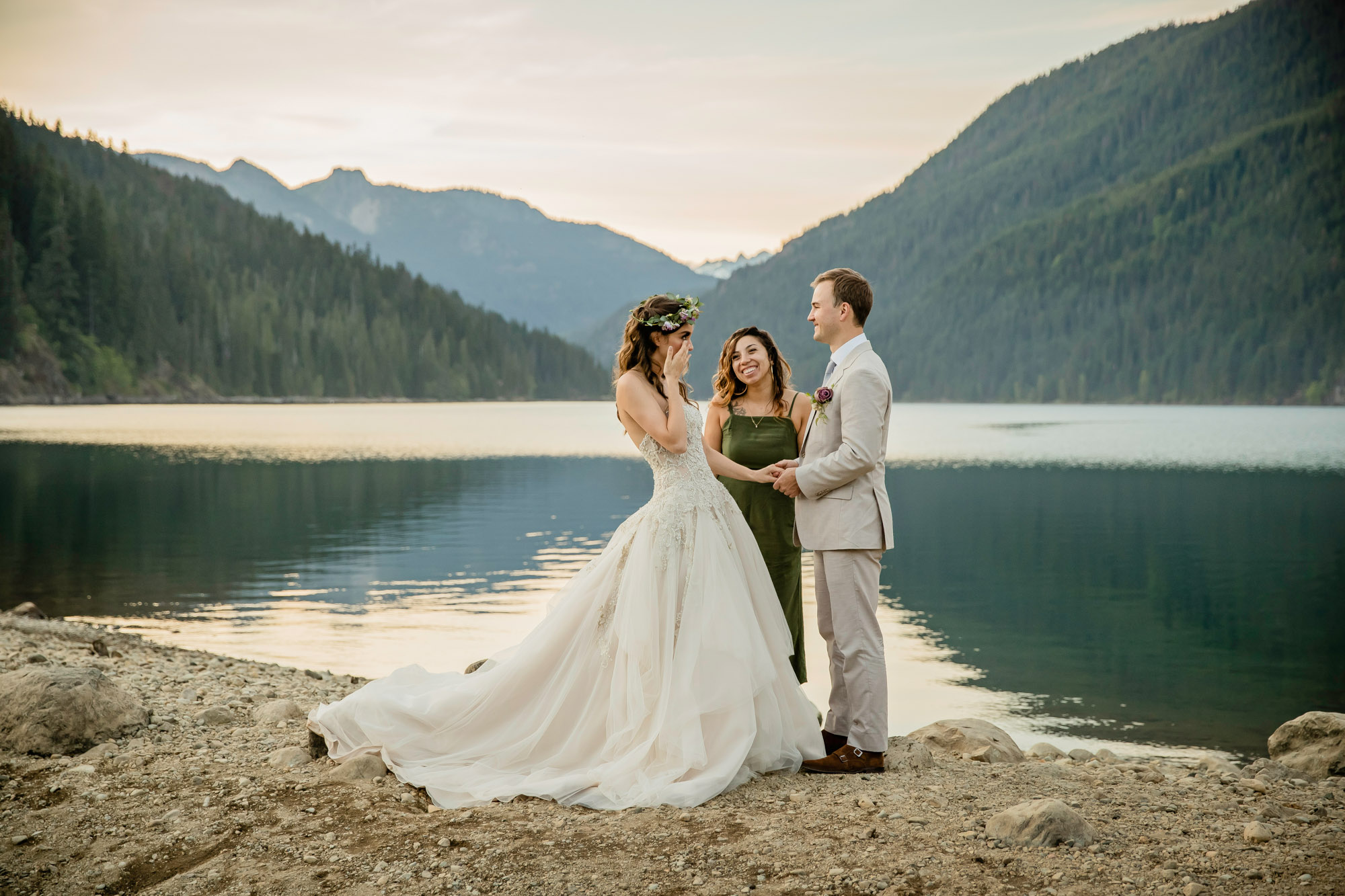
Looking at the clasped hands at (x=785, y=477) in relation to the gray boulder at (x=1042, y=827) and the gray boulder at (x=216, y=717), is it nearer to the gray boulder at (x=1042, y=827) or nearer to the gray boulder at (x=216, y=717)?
the gray boulder at (x=1042, y=827)

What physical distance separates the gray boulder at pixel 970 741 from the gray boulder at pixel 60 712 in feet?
18.5

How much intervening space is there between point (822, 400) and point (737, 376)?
3.52 feet

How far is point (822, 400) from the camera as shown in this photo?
239 inches

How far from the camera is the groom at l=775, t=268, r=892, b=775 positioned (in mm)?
5898

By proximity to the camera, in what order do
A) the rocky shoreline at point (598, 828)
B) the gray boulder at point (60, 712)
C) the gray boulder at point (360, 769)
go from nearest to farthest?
the rocky shoreline at point (598, 828) < the gray boulder at point (360, 769) < the gray boulder at point (60, 712)

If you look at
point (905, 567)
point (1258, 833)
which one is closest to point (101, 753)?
point (1258, 833)

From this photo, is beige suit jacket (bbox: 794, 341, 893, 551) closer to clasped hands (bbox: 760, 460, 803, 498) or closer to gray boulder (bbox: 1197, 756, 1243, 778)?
clasped hands (bbox: 760, 460, 803, 498)

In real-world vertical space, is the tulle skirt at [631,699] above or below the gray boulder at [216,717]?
above

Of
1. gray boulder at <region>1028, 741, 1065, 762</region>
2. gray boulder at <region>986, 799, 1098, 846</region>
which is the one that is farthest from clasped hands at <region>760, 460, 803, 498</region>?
gray boulder at <region>1028, 741, 1065, 762</region>

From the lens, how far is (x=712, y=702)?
218 inches

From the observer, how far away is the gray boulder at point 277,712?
24.1ft

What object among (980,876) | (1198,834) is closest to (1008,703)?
(1198,834)

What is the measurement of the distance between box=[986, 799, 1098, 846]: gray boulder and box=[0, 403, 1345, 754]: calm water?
6327 mm

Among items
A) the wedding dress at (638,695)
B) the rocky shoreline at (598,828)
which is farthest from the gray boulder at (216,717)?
the wedding dress at (638,695)
